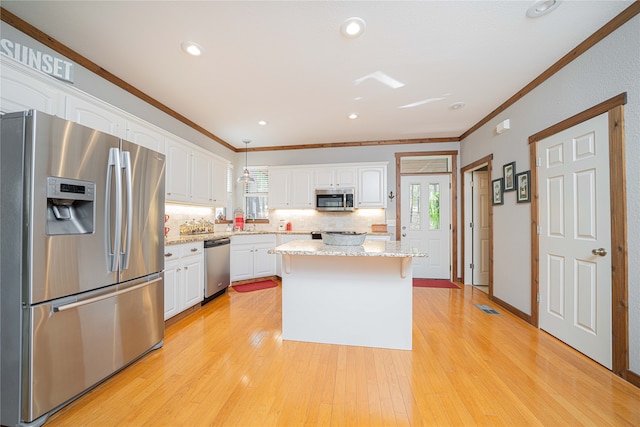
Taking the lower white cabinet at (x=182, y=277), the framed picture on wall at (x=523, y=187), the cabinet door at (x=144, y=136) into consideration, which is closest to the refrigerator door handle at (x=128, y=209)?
the lower white cabinet at (x=182, y=277)

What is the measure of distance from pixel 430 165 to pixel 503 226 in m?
1.88

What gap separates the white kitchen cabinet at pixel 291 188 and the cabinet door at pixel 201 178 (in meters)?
1.29

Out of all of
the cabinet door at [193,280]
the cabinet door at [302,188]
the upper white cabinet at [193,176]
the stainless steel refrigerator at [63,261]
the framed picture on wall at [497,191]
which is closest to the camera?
the stainless steel refrigerator at [63,261]

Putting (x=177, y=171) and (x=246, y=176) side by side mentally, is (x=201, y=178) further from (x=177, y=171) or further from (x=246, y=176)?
(x=246, y=176)

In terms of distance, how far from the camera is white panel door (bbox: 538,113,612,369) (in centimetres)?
199

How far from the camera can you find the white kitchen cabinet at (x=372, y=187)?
15.3 feet

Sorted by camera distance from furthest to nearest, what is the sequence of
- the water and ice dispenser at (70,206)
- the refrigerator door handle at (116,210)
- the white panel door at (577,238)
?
the white panel door at (577,238) → the refrigerator door handle at (116,210) → the water and ice dispenser at (70,206)

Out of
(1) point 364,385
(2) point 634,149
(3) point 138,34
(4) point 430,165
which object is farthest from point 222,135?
(2) point 634,149

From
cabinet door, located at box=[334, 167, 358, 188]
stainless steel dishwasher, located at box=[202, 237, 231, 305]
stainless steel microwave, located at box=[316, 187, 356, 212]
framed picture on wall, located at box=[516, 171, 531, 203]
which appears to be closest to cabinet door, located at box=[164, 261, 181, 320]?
stainless steel dishwasher, located at box=[202, 237, 231, 305]

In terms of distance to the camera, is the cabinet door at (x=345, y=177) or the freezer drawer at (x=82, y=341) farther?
the cabinet door at (x=345, y=177)

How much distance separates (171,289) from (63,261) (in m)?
1.35

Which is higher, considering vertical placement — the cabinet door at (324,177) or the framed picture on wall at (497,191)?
the cabinet door at (324,177)

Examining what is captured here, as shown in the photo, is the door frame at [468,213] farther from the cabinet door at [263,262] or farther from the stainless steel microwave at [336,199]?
the cabinet door at [263,262]

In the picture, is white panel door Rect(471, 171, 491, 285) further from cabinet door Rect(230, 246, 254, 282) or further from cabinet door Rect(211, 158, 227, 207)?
cabinet door Rect(211, 158, 227, 207)
